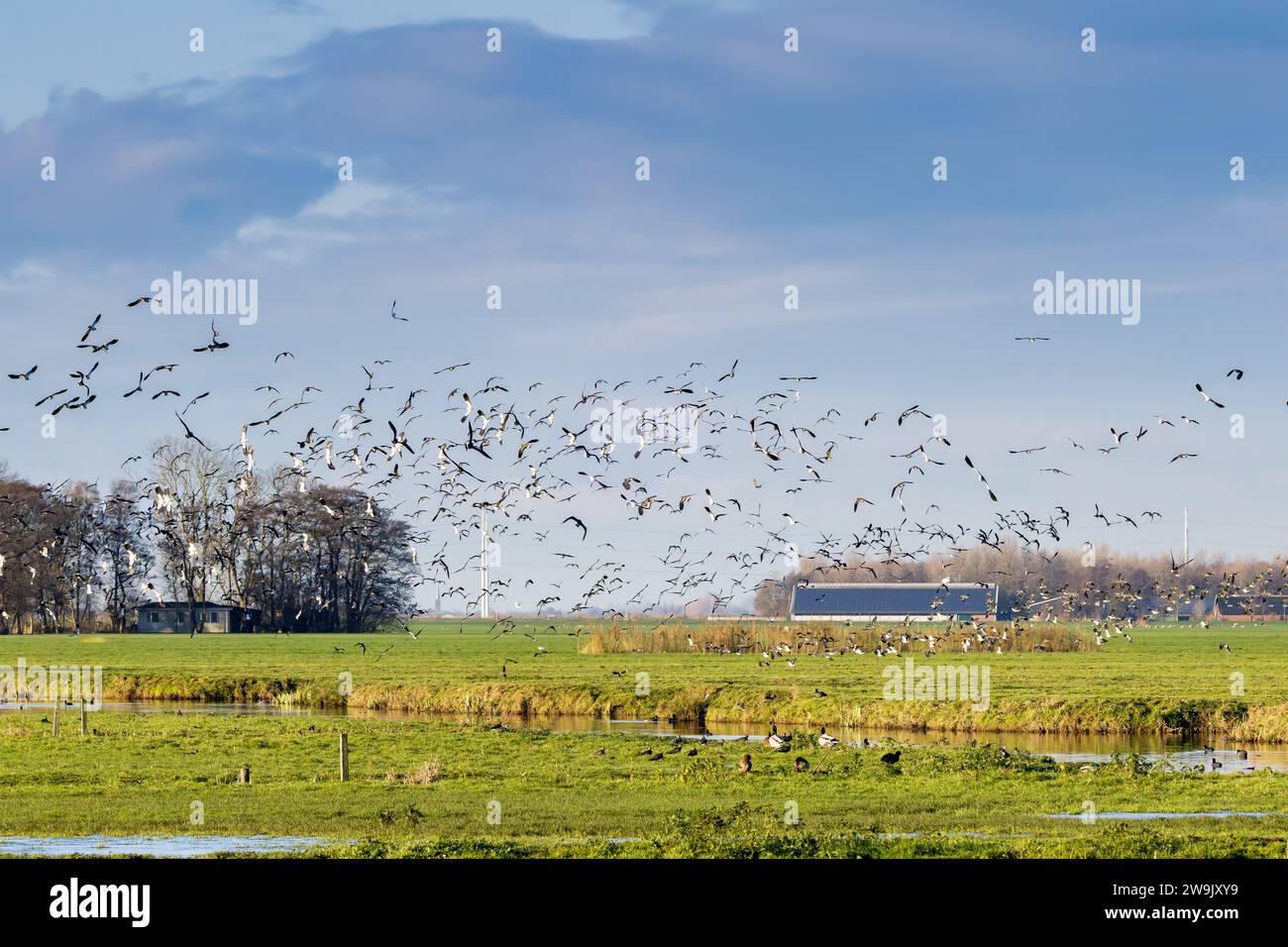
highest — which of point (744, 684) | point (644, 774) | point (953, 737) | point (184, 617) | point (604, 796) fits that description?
point (604, 796)

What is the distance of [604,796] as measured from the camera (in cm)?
3438

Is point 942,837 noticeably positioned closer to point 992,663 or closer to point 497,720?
point 497,720

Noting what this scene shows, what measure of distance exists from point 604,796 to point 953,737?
21788 mm

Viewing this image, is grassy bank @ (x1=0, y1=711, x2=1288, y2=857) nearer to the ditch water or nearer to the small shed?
the ditch water

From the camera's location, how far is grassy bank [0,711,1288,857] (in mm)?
24484

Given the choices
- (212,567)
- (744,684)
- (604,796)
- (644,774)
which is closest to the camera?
(604,796)

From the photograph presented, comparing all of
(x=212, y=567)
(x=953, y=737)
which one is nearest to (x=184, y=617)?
(x=212, y=567)

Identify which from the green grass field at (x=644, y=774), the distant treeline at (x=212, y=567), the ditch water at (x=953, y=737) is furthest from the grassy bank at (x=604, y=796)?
the distant treeline at (x=212, y=567)

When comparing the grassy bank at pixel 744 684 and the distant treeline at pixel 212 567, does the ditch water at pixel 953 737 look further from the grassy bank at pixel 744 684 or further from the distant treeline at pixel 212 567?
the distant treeline at pixel 212 567

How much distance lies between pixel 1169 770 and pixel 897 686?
29.9 meters

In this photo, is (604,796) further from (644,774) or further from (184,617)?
(184,617)

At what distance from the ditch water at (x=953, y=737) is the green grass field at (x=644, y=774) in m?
1.13
